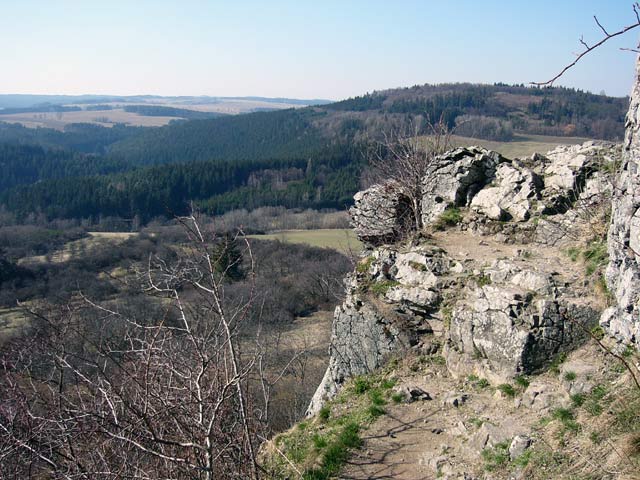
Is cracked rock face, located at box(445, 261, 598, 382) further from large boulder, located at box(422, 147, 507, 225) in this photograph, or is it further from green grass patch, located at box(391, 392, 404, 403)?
large boulder, located at box(422, 147, 507, 225)

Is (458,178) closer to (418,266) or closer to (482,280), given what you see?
(418,266)

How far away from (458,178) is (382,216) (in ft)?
8.07

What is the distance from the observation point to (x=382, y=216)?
14.0 m

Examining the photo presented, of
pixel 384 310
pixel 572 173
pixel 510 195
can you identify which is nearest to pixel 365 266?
pixel 384 310

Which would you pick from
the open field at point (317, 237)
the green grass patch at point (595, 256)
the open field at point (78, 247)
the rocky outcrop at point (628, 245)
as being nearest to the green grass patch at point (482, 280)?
the green grass patch at point (595, 256)

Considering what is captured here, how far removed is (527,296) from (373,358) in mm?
3453

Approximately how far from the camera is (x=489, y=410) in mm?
8047

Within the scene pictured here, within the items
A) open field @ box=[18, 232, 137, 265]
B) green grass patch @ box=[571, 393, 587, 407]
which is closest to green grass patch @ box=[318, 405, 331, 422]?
green grass patch @ box=[571, 393, 587, 407]

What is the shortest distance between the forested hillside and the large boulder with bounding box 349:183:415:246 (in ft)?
127

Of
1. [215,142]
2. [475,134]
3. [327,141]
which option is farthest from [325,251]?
[215,142]

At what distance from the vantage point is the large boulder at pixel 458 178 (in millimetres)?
12492

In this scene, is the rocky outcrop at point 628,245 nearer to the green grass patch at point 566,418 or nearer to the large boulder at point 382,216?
the green grass patch at point 566,418

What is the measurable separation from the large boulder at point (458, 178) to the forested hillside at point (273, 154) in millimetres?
39593

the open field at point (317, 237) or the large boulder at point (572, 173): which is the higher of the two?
the large boulder at point (572, 173)
